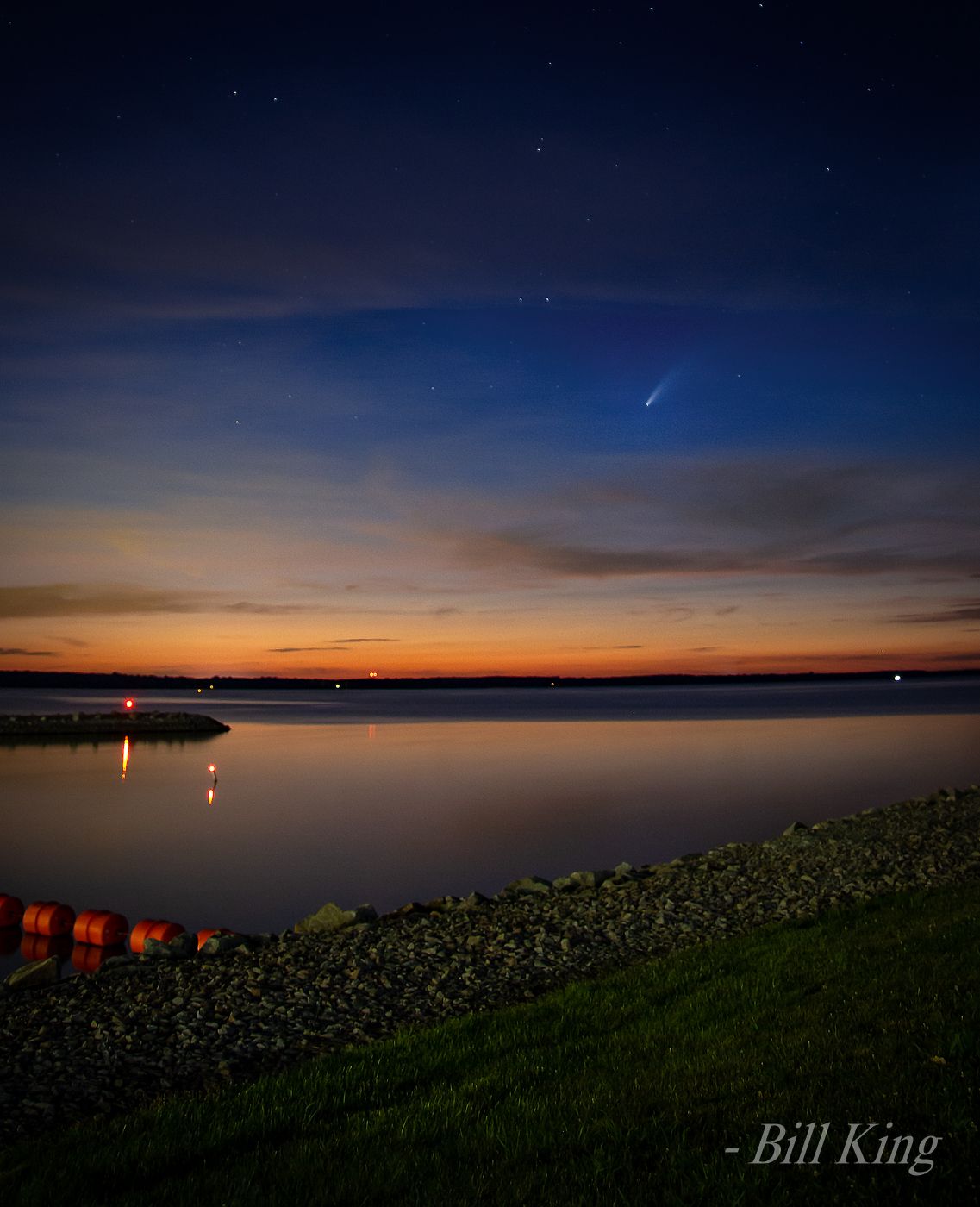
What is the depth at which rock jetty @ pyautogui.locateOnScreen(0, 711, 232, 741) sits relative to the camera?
6744 centimetres

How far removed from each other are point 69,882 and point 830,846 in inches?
685

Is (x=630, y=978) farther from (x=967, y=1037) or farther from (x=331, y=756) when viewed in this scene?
(x=331, y=756)

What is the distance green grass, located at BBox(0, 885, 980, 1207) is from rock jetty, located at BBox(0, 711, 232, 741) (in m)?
65.8

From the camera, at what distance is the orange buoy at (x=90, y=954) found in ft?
51.4

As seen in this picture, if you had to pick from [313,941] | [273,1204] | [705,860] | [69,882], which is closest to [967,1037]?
[273,1204]

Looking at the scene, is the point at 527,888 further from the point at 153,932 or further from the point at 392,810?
the point at 392,810

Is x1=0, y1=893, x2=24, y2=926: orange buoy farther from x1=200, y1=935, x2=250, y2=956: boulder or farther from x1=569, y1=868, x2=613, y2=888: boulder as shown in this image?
x1=569, y1=868, x2=613, y2=888: boulder

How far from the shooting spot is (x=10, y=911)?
17.4 metres

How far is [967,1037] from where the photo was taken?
6.29 meters

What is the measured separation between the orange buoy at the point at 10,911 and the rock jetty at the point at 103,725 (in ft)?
172

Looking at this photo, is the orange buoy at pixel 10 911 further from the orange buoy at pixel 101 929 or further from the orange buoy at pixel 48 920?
the orange buoy at pixel 101 929

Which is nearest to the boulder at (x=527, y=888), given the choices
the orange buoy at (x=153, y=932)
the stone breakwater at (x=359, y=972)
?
the stone breakwater at (x=359, y=972)

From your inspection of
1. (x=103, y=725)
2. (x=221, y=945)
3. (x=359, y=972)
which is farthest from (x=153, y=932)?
(x=103, y=725)

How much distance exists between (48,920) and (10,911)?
1210mm
